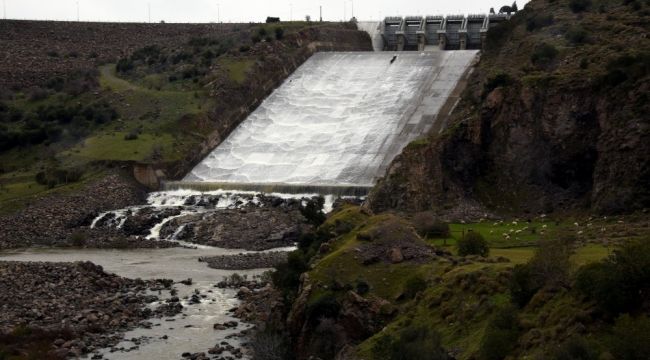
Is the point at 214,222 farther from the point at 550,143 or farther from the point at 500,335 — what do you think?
the point at 500,335

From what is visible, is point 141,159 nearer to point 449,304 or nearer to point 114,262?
point 114,262

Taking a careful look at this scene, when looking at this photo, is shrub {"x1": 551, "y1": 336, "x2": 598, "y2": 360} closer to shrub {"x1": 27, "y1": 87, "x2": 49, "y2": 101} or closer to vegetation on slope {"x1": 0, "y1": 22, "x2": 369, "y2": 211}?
vegetation on slope {"x1": 0, "y1": 22, "x2": 369, "y2": 211}

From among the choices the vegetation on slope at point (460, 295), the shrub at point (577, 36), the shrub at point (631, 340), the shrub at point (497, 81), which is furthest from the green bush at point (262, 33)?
the shrub at point (631, 340)

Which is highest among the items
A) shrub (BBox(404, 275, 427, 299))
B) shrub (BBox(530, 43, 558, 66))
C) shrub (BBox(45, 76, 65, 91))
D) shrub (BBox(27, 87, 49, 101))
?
shrub (BBox(530, 43, 558, 66))

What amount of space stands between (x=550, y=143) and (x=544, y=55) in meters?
10.8

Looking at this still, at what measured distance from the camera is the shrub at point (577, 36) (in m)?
61.6

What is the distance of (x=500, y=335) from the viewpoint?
22.1m

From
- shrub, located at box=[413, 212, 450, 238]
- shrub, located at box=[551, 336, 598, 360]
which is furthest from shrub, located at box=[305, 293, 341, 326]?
shrub, located at box=[551, 336, 598, 360]

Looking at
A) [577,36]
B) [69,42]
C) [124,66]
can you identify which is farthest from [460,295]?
[69,42]

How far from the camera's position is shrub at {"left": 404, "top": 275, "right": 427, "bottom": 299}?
28.3 m

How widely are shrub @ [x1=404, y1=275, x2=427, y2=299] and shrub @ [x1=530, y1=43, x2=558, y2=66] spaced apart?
3531 centimetres

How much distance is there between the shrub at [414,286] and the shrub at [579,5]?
162 feet

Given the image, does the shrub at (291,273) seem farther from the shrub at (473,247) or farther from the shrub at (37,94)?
the shrub at (37,94)

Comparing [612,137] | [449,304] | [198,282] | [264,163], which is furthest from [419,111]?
[449,304]
